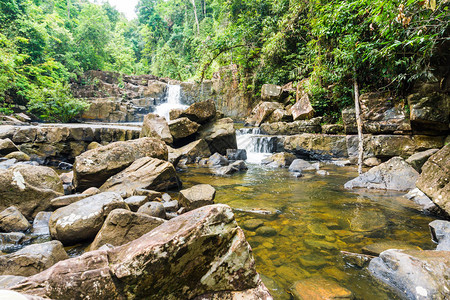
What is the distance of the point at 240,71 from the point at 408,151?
13569 mm

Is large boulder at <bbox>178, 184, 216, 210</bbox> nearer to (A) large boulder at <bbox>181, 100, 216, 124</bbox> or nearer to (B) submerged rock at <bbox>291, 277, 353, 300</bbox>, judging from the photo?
(B) submerged rock at <bbox>291, 277, 353, 300</bbox>

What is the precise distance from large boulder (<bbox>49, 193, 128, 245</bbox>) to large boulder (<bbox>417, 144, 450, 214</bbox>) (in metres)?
4.79

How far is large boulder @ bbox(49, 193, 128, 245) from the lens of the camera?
2902mm

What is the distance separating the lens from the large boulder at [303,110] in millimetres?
10641

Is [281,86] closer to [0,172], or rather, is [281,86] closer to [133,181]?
[133,181]

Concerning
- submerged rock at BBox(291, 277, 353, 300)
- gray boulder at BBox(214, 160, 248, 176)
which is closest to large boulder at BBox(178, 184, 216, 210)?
submerged rock at BBox(291, 277, 353, 300)

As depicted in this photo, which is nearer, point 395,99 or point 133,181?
point 133,181

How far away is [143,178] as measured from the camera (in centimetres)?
511

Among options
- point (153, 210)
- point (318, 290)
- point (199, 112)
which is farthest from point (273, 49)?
point (318, 290)

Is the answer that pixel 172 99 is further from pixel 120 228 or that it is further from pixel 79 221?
pixel 120 228

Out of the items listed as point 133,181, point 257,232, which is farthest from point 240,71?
point 257,232

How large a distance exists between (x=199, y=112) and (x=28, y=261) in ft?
27.7

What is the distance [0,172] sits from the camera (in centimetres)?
351

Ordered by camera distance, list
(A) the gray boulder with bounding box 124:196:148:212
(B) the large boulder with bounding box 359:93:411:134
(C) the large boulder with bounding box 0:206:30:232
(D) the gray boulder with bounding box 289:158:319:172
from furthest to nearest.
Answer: (D) the gray boulder with bounding box 289:158:319:172
(B) the large boulder with bounding box 359:93:411:134
(A) the gray boulder with bounding box 124:196:148:212
(C) the large boulder with bounding box 0:206:30:232
